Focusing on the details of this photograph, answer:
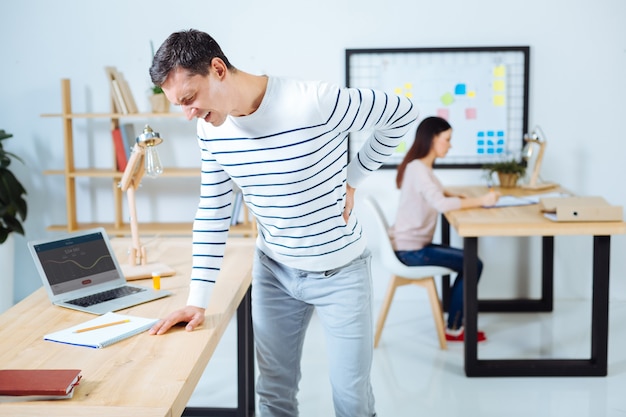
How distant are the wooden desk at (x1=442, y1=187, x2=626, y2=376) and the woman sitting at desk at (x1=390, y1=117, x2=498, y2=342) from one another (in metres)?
0.30

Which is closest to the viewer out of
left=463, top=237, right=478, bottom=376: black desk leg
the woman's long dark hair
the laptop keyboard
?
the laptop keyboard

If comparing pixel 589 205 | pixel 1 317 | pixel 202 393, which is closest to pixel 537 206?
pixel 589 205

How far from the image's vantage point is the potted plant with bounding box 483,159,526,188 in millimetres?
4543

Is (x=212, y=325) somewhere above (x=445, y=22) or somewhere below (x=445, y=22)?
below

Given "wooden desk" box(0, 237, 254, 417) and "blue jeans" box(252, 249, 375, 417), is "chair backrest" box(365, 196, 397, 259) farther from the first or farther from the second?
"blue jeans" box(252, 249, 375, 417)

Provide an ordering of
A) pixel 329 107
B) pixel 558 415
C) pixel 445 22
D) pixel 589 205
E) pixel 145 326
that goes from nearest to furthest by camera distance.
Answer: pixel 329 107 < pixel 145 326 < pixel 558 415 < pixel 589 205 < pixel 445 22

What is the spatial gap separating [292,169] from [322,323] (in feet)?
1.45

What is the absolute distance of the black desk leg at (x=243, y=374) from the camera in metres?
2.96

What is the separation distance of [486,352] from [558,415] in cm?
79

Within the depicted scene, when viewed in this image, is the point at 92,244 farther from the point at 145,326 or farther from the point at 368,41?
the point at 368,41

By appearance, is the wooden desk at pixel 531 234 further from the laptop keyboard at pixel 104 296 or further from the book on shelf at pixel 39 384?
the book on shelf at pixel 39 384

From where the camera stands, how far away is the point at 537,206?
3.88m

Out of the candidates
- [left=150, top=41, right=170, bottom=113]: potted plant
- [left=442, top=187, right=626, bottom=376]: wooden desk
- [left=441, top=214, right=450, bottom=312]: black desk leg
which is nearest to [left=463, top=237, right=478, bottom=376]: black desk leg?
[left=442, top=187, right=626, bottom=376]: wooden desk

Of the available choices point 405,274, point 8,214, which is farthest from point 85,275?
point 8,214
